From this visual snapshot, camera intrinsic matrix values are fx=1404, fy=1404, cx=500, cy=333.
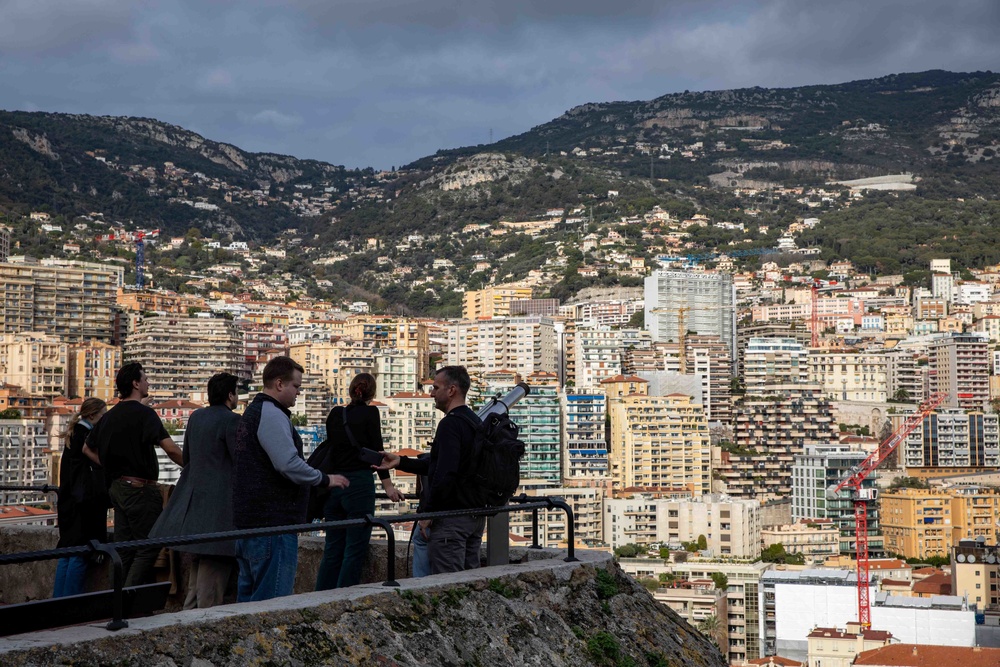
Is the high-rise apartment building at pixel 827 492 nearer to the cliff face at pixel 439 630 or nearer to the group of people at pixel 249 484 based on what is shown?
the group of people at pixel 249 484

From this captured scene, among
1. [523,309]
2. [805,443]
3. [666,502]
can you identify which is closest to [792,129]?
[523,309]

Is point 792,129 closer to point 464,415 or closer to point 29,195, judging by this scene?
point 29,195

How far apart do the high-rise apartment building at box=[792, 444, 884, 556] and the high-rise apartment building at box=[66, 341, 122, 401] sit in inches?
1337

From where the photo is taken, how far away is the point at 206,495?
4.40 m

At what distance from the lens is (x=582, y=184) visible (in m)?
155

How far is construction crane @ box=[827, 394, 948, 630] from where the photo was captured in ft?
146

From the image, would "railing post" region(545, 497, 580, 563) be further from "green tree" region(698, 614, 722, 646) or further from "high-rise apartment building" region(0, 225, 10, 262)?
"high-rise apartment building" region(0, 225, 10, 262)

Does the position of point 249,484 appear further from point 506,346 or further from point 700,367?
point 506,346

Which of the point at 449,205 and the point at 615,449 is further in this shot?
the point at 449,205

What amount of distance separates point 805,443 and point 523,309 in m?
40.4

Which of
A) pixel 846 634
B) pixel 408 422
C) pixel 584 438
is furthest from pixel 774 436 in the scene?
pixel 846 634

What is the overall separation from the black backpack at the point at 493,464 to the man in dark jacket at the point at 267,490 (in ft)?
1.61

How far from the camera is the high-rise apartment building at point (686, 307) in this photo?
333ft

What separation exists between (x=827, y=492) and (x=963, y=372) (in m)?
28.8
